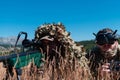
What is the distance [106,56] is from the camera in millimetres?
7273

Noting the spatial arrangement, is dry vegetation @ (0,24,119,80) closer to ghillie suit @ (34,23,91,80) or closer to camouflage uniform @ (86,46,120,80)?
ghillie suit @ (34,23,91,80)

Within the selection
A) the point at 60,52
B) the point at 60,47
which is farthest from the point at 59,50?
the point at 60,52

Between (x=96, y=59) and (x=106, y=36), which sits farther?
(x=96, y=59)

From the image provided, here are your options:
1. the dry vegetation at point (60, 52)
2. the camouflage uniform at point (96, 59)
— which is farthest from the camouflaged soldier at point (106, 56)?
the dry vegetation at point (60, 52)

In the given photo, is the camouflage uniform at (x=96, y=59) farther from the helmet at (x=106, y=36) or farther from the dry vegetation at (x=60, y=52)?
the helmet at (x=106, y=36)

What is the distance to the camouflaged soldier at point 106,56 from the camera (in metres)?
6.62

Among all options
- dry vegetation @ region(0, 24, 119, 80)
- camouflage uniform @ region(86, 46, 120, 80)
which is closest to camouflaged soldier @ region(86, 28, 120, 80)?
camouflage uniform @ region(86, 46, 120, 80)

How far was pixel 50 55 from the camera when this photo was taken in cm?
743

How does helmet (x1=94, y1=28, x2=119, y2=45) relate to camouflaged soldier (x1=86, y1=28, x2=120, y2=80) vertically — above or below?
above

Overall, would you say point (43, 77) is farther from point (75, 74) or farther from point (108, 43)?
point (108, 43)

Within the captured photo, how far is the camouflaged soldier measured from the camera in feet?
21.7

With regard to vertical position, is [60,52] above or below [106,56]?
above

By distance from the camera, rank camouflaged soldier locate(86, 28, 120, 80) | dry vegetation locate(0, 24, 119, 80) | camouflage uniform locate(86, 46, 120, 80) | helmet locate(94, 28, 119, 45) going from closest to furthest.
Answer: camouflaged soldier locate(86, 28, 120, 80)
dry vegetation locate(0, 24, 119, 80)
helmet locate(94, 28, 119, 45)
camouflage uniform locate(86, 46, 120, 80)

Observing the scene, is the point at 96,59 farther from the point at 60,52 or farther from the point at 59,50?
the point at 59,50
